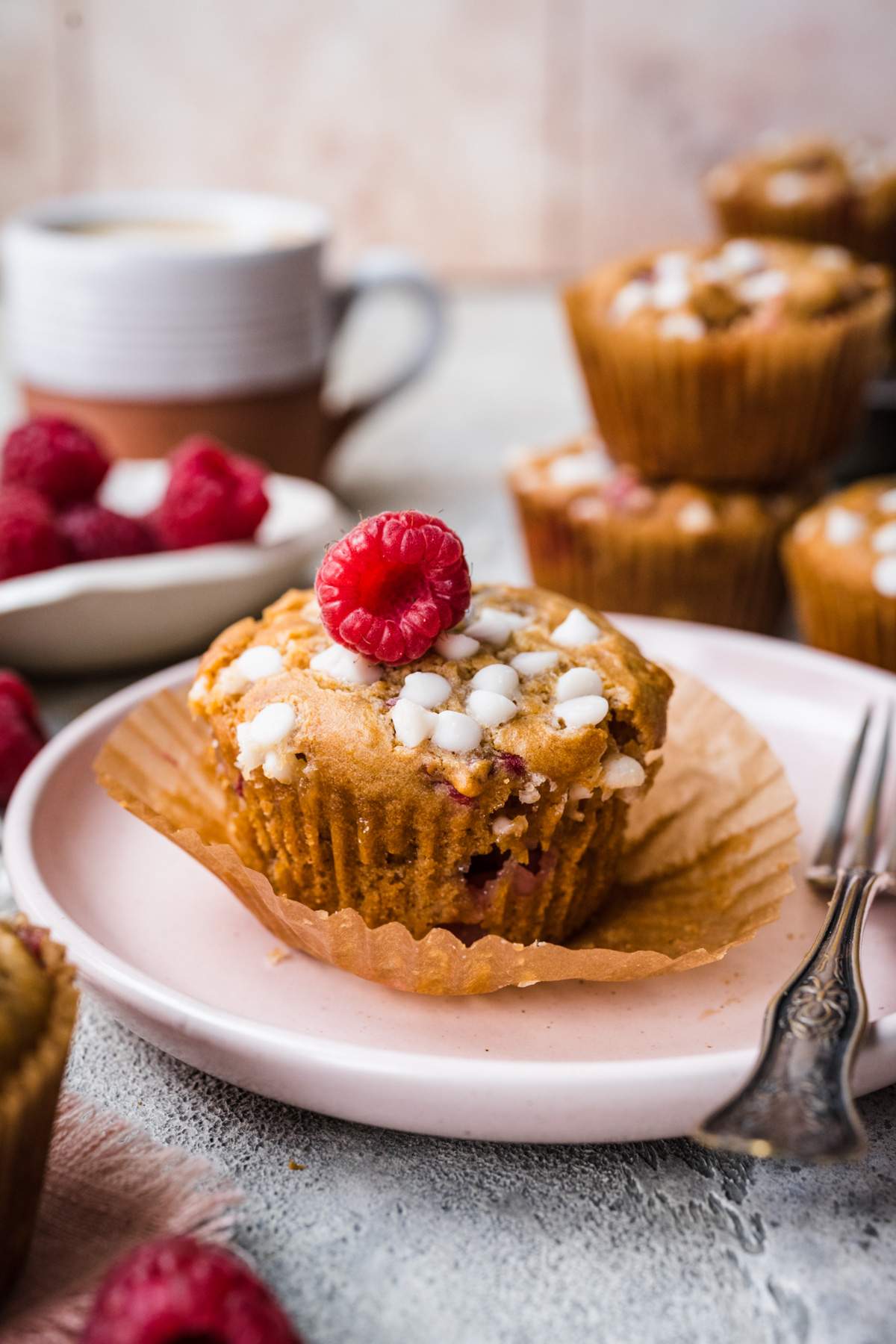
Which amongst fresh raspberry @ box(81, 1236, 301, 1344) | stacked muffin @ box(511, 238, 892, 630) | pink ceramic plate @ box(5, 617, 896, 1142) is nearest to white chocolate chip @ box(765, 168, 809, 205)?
stacked muffin @ box(511, 238, 892, 630)

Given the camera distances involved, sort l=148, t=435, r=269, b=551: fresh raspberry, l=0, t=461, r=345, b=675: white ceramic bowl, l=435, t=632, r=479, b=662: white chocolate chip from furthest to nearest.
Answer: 1. l=148, t=435, r=269, b=551: fresh raspberry
2. l=0, t=461, r=345, b=675: white ceramic bowl
3. l=435, t=632, r=479, b=662: white chocolate chip

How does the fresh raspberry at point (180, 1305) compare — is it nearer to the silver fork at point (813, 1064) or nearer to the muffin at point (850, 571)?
the silver fork at point (813, 1064)

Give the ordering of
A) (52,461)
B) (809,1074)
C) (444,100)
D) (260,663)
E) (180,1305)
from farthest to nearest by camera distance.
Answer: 1. (444,100)
2. (52,461)
3. (260,663)
4. (809,1074)
5. (180,1305)

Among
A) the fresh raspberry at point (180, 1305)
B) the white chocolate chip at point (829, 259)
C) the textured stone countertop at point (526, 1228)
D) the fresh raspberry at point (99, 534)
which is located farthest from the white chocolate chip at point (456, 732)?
the white chocolate chip at point (829, 259)

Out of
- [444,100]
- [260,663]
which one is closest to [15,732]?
[260,663]

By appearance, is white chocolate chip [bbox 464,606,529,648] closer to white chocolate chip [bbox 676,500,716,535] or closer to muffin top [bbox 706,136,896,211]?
white chocolate chip [bbox 676,500,716,535]

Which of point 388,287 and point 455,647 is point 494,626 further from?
point 388,287

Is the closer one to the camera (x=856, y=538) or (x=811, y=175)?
(x=856, y=538)
